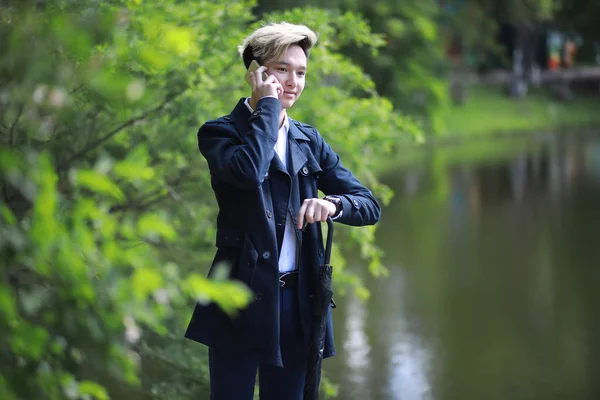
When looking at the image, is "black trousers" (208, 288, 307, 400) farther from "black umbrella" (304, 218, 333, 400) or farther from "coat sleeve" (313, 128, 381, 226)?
"coat sleeve" (313, 128, 381, 226)

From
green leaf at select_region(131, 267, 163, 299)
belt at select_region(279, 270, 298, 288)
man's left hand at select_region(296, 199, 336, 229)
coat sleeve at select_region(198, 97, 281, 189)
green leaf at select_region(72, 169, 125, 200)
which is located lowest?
belt at select_region(279, 270, 298, 288)

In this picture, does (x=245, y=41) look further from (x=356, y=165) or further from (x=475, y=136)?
(x=475, y=136)

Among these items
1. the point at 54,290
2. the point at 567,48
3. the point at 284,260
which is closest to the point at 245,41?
the point at 284,260

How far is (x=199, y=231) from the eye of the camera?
6.02m

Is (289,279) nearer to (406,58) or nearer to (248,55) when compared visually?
(248,55)

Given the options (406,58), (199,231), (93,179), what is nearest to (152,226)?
(93,179)

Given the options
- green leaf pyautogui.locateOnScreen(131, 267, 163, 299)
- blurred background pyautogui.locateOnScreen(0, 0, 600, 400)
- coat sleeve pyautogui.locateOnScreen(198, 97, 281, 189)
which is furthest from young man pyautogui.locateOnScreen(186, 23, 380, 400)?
green leaf pyautogui.locateOnScreen(131, 267, 163, 299)

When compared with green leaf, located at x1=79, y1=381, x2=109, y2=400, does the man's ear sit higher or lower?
higher

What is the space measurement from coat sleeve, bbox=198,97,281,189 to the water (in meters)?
3.66

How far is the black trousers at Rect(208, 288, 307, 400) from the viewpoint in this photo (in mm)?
2795

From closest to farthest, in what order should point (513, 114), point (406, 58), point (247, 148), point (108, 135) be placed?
point (247, 148) → point (108, 135) → point (406, 58) → point (513, 114)

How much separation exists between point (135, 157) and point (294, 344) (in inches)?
45.9

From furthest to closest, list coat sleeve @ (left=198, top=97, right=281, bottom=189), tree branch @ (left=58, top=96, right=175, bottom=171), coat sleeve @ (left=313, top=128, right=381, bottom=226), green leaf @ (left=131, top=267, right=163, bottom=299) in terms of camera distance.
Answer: tree branch @ (left=58, top=96, right=175, bottom=171) → coat sleeve @ (left=313, top=128, right=381, bottom=226) → coat sleeve @ (left=198, top=97, right=281, bottom=189) → green leaf @ (left=131, top=267, right=163, bottom=299)

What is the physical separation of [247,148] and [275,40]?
341mm
